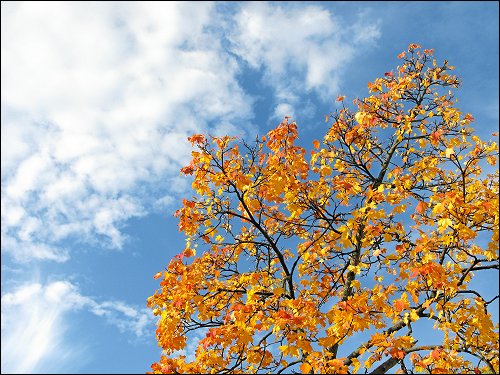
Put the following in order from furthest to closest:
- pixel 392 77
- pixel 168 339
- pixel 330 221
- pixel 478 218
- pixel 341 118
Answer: pixel 392 77 < pixel 341 118 < pixel 330 221 < pixel 168 339 < pixel 478 218

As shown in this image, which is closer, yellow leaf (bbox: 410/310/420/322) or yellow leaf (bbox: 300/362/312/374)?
yellow leaf (bbox: 300/362/312/374)

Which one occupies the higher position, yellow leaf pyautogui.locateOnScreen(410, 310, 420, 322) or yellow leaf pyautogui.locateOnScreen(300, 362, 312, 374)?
yellow leaf pyautogui.locateOnScreen(410, 310, 420, 322)

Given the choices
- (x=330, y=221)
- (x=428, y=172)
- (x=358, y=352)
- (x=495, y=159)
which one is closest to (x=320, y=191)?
(x=330, y=221)

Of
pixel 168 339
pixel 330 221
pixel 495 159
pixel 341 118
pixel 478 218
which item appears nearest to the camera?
pixel 478 218

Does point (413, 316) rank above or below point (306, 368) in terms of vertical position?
above

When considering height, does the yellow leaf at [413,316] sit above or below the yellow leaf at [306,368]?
above

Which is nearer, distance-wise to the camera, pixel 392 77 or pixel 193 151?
pixel 193 151

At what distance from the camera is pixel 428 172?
12.4 m

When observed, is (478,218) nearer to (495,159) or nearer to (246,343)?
(495,159)

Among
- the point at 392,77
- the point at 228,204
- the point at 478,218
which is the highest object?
the point at 392,77

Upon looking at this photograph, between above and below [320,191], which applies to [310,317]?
below

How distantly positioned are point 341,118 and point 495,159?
14.6 feet

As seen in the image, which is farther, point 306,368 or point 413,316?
point 413,316

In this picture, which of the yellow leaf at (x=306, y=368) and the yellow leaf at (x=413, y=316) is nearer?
the yellow leaf at (x=306, y=368)
